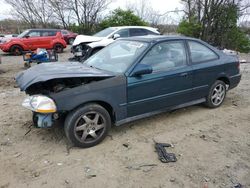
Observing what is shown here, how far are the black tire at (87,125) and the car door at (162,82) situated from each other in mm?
464

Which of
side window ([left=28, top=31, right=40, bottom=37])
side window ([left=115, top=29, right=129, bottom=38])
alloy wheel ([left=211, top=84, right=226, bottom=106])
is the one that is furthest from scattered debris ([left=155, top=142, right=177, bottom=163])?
side window ([left=28, top=31, right=40, bottom=37])

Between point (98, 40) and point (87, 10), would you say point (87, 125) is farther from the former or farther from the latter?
point (87, 10)

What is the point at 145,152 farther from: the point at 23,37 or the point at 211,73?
the point at 23,37

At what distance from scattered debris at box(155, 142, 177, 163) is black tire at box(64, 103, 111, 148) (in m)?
0.80

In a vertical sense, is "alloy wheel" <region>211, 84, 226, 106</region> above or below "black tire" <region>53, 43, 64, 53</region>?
below

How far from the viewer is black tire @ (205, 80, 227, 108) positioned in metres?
4.62

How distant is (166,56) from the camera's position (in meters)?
3.95

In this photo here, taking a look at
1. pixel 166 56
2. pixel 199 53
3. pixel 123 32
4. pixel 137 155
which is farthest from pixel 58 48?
pixel 137 155

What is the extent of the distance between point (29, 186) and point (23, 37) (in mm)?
12865

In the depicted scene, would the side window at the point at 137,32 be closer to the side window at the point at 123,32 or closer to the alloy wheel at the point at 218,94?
the side window at the point at 123,32

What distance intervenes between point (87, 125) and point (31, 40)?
12.2 meters

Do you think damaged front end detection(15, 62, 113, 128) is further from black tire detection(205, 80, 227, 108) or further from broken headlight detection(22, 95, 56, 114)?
black tire detection(205, 80, 227, 108)

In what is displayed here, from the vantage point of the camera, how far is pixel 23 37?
13.7m

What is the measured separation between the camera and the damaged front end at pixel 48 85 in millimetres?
3037
